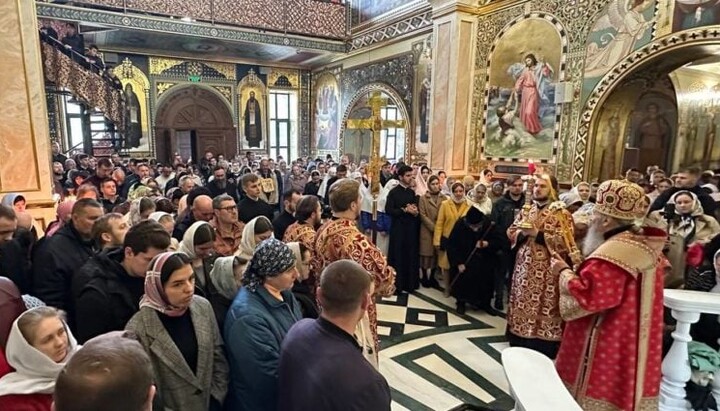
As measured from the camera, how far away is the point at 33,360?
134 cm

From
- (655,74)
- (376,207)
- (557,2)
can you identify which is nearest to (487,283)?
(376,207)

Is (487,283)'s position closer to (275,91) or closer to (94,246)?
(94,246)

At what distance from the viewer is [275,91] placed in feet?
51.8

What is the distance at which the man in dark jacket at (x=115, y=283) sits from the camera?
1.73 meters

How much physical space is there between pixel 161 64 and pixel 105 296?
567 inches

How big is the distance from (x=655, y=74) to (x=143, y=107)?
14.1 m

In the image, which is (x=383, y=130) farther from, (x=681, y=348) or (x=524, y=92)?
(x=681, y=348)

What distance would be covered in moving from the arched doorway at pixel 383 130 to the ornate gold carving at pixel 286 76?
3.16 meters

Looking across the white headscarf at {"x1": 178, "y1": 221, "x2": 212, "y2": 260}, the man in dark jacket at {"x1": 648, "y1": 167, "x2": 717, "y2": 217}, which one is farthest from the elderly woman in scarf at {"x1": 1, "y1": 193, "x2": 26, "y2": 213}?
the man in dark jacket at {"x1": 648, "y1": 167, "x2": 717, "y2": 217}

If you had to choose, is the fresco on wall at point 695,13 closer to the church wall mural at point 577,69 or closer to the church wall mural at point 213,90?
the church wall mural at point 577,69

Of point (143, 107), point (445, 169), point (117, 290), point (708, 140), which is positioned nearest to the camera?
point (117, 290)

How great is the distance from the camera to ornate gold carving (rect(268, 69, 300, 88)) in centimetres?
1559

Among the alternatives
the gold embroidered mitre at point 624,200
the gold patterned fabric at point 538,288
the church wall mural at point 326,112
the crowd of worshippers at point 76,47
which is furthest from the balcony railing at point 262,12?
the gold embroidered mitre at point 624,200

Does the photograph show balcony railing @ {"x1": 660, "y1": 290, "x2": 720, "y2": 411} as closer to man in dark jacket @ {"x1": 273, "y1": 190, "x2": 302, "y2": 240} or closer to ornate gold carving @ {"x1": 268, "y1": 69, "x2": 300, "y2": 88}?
man in dark jacket @ {"x1": 273, "y1": 190, "x2": 302, "y2": 240}
